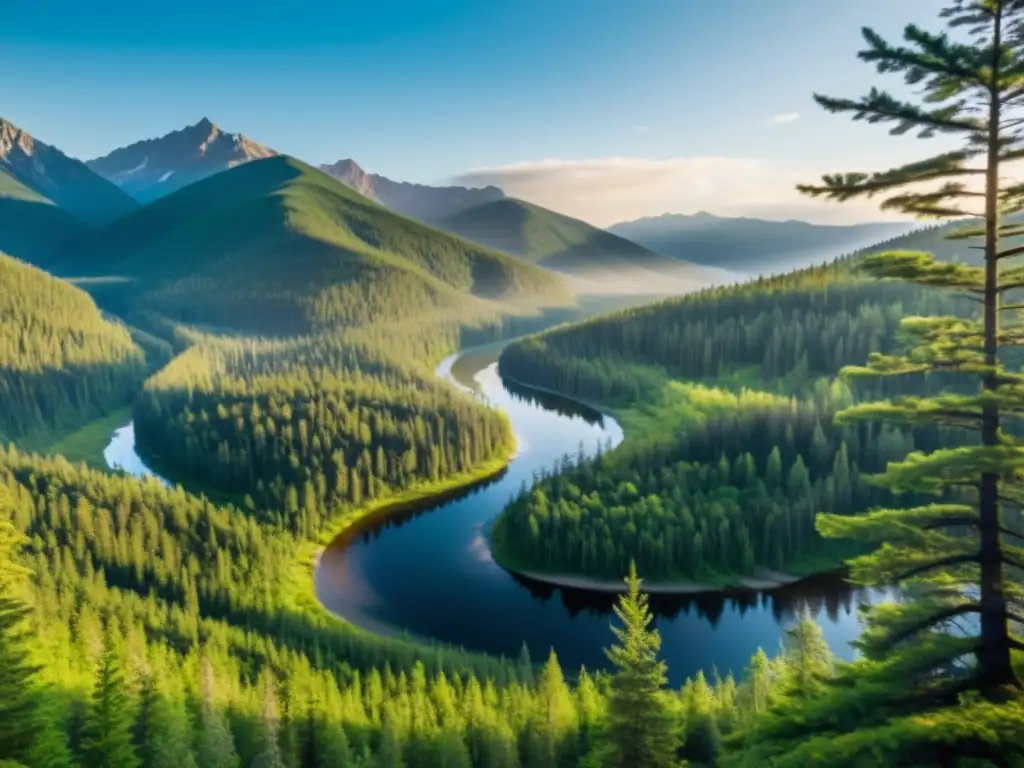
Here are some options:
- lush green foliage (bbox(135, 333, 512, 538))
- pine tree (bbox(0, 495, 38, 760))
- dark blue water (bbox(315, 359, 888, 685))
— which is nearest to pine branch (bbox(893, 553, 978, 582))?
pine tree (bbox(0, 495, 38, 760))

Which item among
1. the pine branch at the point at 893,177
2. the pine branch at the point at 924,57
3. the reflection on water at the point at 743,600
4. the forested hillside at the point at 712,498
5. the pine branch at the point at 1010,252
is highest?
the pine branch at the point at 924,57

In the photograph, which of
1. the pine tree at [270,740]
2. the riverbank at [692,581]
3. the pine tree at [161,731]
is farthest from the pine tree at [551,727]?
the riverbank at [692,581]

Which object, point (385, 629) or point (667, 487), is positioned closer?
point (385, 629)

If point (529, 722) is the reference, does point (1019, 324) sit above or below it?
above

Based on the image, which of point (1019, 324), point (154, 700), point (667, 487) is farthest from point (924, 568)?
point (667, 487)

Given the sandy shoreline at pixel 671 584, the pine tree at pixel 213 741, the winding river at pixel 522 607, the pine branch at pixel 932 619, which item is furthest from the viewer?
the sandy shoreline at pixel 671 584

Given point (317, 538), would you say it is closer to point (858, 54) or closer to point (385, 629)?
point (385, 629)

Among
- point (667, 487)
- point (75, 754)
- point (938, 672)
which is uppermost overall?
point (938, 672)

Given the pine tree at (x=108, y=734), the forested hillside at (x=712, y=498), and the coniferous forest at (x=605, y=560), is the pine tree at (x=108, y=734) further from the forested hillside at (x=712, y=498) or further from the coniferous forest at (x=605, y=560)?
the forested hillside at (x=712, y=498)
